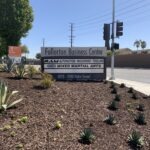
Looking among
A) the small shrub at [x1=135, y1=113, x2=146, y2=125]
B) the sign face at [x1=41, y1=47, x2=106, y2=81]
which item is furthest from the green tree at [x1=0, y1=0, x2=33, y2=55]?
the small shrub at [x1=135, y1=113, x2=146, y2=125]

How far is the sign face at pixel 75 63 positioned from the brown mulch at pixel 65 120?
5544 mm

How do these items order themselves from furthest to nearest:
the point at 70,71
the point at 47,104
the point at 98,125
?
1. the point at 70,71
2. the point at 47,104
3. the point at 98,125

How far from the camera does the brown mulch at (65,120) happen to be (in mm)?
8266

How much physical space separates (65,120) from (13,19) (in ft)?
99.1

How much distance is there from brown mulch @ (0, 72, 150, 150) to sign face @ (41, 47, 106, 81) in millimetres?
5544

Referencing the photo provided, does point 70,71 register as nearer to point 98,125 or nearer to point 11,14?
point 98,125

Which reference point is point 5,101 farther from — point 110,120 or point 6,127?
point 110,120

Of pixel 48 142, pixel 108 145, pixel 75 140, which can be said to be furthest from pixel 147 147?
pixel 48 142

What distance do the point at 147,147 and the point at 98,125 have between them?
54.6 inches

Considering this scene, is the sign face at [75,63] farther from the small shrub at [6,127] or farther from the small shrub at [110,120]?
the small shrub at [6,127]

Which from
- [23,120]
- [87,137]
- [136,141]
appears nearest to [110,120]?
[136,141]

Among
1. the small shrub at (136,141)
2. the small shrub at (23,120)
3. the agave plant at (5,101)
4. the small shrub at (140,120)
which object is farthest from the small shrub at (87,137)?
the small shrub at (140,120)

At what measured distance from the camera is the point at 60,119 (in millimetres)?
9719

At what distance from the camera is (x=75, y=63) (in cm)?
1961
